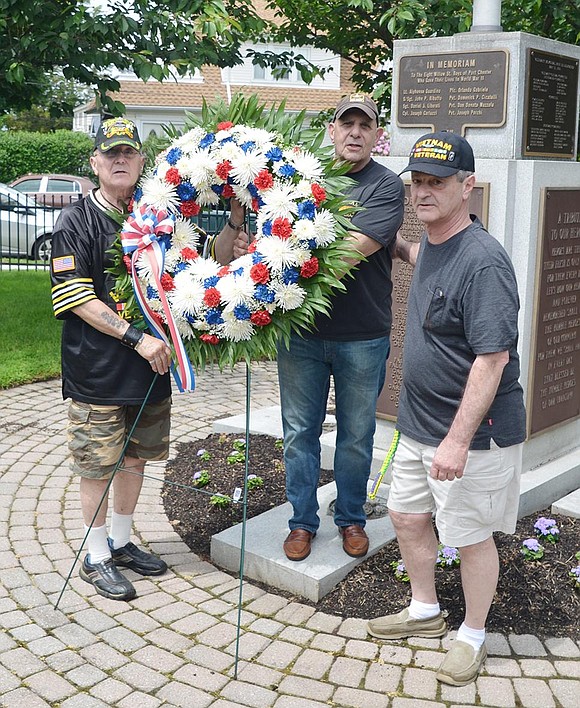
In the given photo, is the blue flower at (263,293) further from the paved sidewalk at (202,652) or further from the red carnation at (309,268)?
the paved sidewalk at (202,652)

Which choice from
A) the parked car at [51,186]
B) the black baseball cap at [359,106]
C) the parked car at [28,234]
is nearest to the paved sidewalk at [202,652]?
the black baseball cap at [359,106]

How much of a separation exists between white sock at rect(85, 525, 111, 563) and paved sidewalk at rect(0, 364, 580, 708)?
0.50ft

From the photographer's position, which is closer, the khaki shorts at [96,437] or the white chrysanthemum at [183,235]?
the white chrysanthemum at [183,235]

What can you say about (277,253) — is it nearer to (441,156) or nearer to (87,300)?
(441,156)

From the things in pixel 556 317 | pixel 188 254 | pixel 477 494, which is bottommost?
pixel 477 494

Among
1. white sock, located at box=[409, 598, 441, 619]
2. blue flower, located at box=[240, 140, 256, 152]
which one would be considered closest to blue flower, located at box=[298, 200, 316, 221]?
blue flower, located at box=[240, 140, 256, 152]

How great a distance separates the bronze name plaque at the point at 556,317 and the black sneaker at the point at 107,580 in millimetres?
2483

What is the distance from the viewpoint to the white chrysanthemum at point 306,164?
3.61 metres

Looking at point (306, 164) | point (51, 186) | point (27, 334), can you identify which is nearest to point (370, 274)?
point (306, 164)

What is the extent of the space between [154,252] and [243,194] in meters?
0.46

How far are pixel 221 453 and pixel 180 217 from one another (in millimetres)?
2471

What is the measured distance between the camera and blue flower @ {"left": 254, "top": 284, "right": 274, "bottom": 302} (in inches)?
137

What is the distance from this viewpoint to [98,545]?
4.13 meters

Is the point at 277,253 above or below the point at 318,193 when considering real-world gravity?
below
